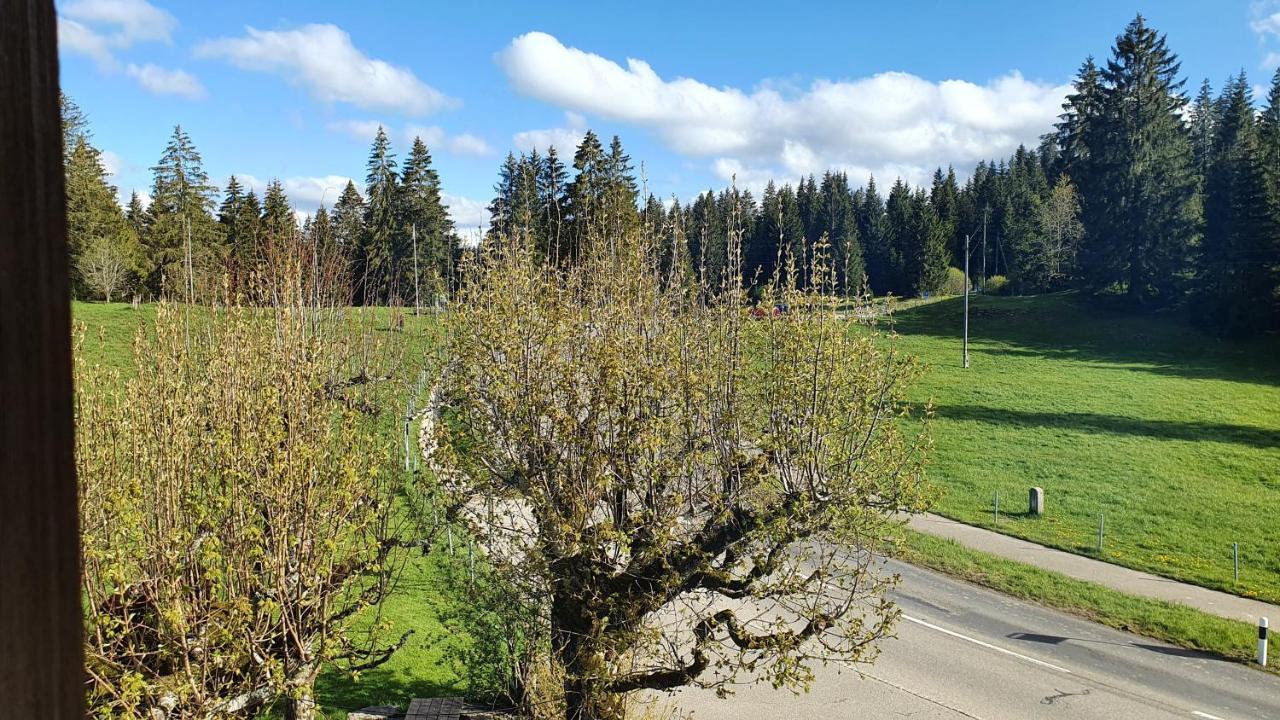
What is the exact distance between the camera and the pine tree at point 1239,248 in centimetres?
4856

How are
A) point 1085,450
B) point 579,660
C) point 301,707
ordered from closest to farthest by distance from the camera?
1. point 301,707
2. point 579,660
3. point 1085,450

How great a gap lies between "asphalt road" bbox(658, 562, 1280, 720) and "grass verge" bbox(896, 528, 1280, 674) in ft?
1.61

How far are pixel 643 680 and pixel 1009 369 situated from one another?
44.2 m

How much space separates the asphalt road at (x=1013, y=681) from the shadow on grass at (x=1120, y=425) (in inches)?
808

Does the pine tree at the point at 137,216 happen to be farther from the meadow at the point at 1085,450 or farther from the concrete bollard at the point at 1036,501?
the concrete bollard at the point at 1036,501

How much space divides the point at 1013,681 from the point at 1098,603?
5.44m

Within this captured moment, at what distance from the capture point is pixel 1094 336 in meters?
56.1

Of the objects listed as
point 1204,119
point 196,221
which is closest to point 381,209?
point 196,221

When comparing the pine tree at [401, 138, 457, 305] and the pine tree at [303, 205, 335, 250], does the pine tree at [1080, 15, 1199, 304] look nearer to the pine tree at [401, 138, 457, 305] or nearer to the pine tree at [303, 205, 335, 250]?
the pine tree at [401, 138, 457, 305]

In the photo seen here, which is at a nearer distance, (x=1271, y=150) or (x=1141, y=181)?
(x=1271, y=150)

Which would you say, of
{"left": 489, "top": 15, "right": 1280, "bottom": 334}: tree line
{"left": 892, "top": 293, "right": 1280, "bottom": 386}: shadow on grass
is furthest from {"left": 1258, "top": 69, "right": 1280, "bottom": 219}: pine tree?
{"left": 892, "top": 293, "right": 1280, "bottom": 386}: shadow on grass

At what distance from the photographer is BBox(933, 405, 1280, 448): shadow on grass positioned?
34094 mm

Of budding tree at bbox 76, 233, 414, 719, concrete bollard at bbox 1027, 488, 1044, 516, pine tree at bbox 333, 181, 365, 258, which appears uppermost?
pine tree at bbox 333, 181, 365, 258

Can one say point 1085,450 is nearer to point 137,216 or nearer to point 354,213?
point 354,213
